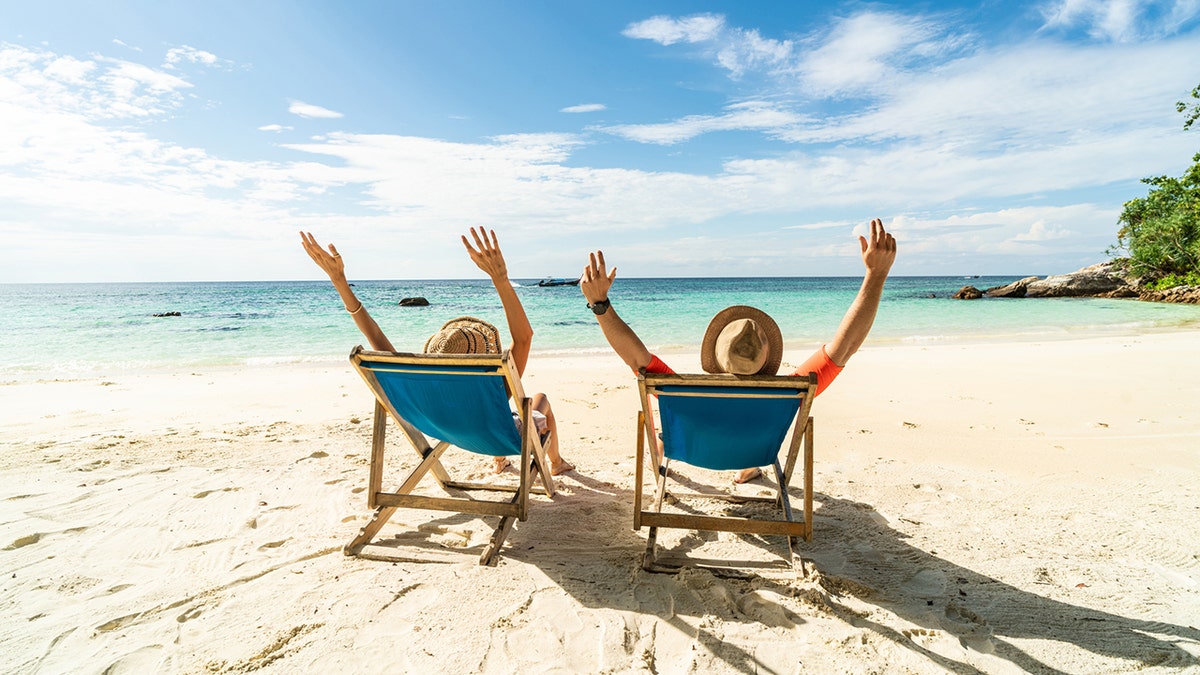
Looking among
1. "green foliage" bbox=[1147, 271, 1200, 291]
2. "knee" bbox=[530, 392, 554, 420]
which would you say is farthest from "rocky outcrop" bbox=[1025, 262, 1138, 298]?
"knee" bbox=[530, 392, 554, 420]

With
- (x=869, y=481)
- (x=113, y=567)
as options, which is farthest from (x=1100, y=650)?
(x=113, y=567)

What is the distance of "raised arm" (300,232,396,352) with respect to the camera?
309cm

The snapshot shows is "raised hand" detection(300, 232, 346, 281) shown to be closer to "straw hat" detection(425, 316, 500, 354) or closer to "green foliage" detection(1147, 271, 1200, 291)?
"straw hat" detection(425, 316, 500, 354)

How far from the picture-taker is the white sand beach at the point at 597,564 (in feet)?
7.01

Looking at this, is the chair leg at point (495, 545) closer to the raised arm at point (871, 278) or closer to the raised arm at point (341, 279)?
the raised arm at point (341, 279)

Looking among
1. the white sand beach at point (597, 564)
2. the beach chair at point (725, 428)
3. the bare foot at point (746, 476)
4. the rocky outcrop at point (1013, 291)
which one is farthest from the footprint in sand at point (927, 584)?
the rocky outcrop at point (1013, 291)

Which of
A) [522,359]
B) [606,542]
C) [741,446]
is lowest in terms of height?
[606,542]

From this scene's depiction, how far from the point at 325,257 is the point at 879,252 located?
2802 millimetres

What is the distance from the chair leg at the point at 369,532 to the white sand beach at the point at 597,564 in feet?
0.22

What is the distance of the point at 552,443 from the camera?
4062mm

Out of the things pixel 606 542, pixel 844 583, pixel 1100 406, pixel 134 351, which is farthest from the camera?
pixel 134 351

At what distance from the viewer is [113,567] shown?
2744 mm

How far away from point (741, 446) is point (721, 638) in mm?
920

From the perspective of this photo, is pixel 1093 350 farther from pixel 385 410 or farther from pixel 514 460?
pixel 385 410
